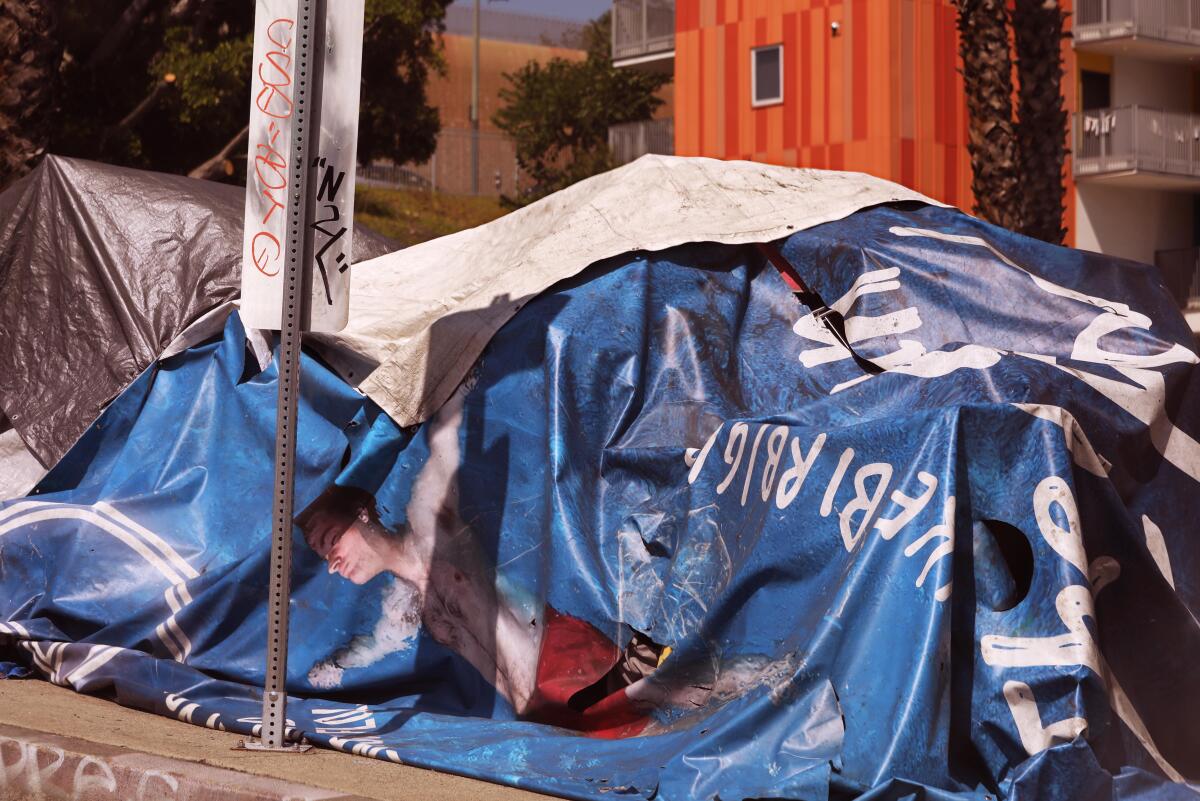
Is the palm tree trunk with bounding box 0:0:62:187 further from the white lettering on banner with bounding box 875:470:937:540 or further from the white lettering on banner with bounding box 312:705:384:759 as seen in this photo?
the white lettering on banner with bounding box 875:470:937:540

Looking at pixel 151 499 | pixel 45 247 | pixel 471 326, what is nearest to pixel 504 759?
pixel 471 326

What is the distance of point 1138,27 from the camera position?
86.4 feet

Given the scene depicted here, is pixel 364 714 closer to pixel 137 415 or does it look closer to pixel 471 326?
pixel 471 326

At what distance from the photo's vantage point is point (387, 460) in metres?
5.68

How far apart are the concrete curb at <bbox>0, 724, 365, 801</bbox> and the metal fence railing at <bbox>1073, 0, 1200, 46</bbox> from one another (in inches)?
1005

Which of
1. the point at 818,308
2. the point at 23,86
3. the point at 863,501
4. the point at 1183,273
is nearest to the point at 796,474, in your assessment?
the point at 863,501

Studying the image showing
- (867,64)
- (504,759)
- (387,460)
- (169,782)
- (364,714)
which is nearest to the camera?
(169,782)

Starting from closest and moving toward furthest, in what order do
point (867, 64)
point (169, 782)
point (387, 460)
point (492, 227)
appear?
1. point (169, 782)
2. point (387, 460)
3. point (492, 227)
4. point (867, 64)

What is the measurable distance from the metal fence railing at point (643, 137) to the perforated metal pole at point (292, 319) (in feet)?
86.0

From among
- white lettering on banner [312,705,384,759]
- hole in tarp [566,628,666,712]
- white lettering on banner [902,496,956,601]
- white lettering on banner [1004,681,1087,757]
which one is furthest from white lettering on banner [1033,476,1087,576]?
white lettering on banner [312,705,384,759]

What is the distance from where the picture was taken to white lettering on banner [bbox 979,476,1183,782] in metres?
3.94

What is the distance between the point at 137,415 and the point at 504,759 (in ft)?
9.55

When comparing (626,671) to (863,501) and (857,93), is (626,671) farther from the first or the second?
(857,93)

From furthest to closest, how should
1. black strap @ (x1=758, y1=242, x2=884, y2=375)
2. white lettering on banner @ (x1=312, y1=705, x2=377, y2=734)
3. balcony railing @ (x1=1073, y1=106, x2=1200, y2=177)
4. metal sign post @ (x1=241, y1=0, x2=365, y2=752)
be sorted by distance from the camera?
balcony railing @ (x1=1073, y1=106, x2=1200, y2=177) < black strap @ (x1=758, y1=242, x2=884, y2=375) < white lettering on banner @ (x1=312, y1=705, x2=377, y2=734) < metal sign post @ (x1=241, y1=0, x2=365, y2=752)
